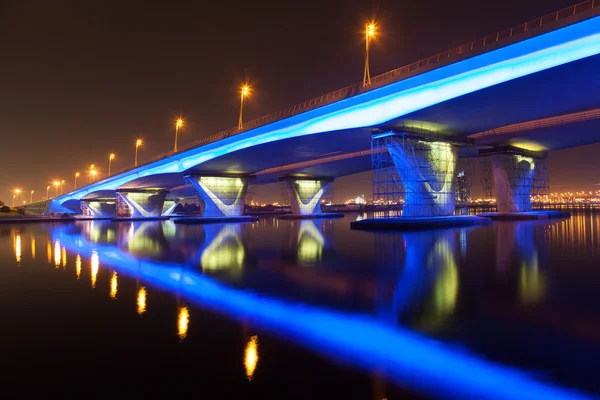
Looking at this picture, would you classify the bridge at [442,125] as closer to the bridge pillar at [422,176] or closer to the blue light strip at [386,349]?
the bridge pillar at [422,176]

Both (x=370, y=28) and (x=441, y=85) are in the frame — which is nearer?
(x=441, y=85)

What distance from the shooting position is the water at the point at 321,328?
421 centimetres

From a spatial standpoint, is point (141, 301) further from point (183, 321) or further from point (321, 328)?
point (321, 328)

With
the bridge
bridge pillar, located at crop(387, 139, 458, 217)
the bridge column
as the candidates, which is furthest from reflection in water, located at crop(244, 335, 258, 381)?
the bridge column

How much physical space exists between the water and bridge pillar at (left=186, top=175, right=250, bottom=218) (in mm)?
35300

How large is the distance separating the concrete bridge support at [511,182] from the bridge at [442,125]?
100 mm

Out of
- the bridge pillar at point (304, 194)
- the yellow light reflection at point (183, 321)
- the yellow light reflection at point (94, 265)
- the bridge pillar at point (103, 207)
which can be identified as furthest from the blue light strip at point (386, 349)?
the bridge pillar at point (103, 207)

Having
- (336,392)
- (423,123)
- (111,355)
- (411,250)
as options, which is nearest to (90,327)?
(111,355)

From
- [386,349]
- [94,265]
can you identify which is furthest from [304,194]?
[386,349]

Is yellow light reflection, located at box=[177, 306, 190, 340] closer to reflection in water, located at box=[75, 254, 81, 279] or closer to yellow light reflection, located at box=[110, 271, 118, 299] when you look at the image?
yellow light reflection, located at box=[110, 271, 118, 299]

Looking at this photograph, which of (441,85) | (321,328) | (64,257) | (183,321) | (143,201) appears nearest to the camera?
(321,328)

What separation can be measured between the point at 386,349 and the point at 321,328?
1166mm

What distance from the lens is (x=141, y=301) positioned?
7883mm

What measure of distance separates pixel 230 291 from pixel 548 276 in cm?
727
